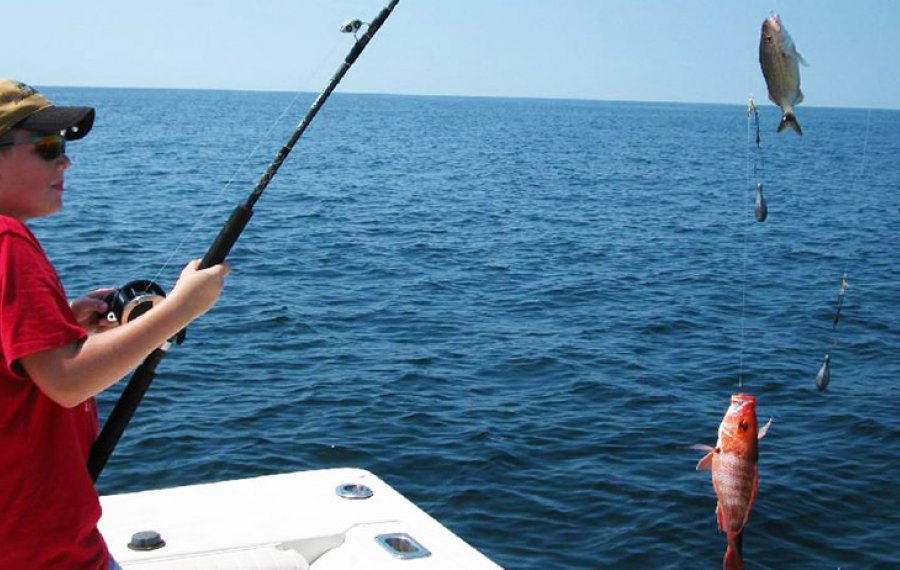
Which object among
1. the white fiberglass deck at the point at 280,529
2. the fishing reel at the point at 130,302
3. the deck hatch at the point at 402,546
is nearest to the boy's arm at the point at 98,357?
the fishing reel at the point at 130,302

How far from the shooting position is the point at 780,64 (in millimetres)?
3980

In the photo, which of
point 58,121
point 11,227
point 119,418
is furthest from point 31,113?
point 119,418

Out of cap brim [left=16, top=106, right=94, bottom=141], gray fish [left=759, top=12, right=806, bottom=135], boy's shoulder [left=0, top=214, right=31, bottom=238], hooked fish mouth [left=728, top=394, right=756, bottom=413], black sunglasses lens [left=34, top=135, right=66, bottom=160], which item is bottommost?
hooked fish mouth [left=728, top=394, right=756, bottom=413]

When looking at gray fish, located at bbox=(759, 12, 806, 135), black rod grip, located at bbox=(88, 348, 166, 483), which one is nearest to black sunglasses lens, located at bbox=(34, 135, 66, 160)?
black rod grip, located at bbox=(88, 348, 166, 483)

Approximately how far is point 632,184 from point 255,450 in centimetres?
3136

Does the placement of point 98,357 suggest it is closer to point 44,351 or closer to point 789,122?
point 44,351

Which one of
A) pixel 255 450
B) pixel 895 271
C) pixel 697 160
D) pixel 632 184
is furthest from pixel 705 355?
pixel 697 160

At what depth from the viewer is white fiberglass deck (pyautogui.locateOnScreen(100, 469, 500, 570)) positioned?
162 inches

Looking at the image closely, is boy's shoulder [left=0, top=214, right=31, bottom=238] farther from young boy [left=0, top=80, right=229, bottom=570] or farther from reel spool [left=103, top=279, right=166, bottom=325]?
reel spool [left=103, top=279, right=166, bottom=325]

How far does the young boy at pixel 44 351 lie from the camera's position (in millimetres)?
2232

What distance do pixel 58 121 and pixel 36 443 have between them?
0.72m

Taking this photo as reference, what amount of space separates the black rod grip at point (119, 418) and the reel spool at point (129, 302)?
0.40 feet

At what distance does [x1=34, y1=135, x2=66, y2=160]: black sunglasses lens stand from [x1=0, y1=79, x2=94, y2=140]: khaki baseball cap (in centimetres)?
2

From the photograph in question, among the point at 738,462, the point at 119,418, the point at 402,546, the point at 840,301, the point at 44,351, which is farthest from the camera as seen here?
the point at 840,301
